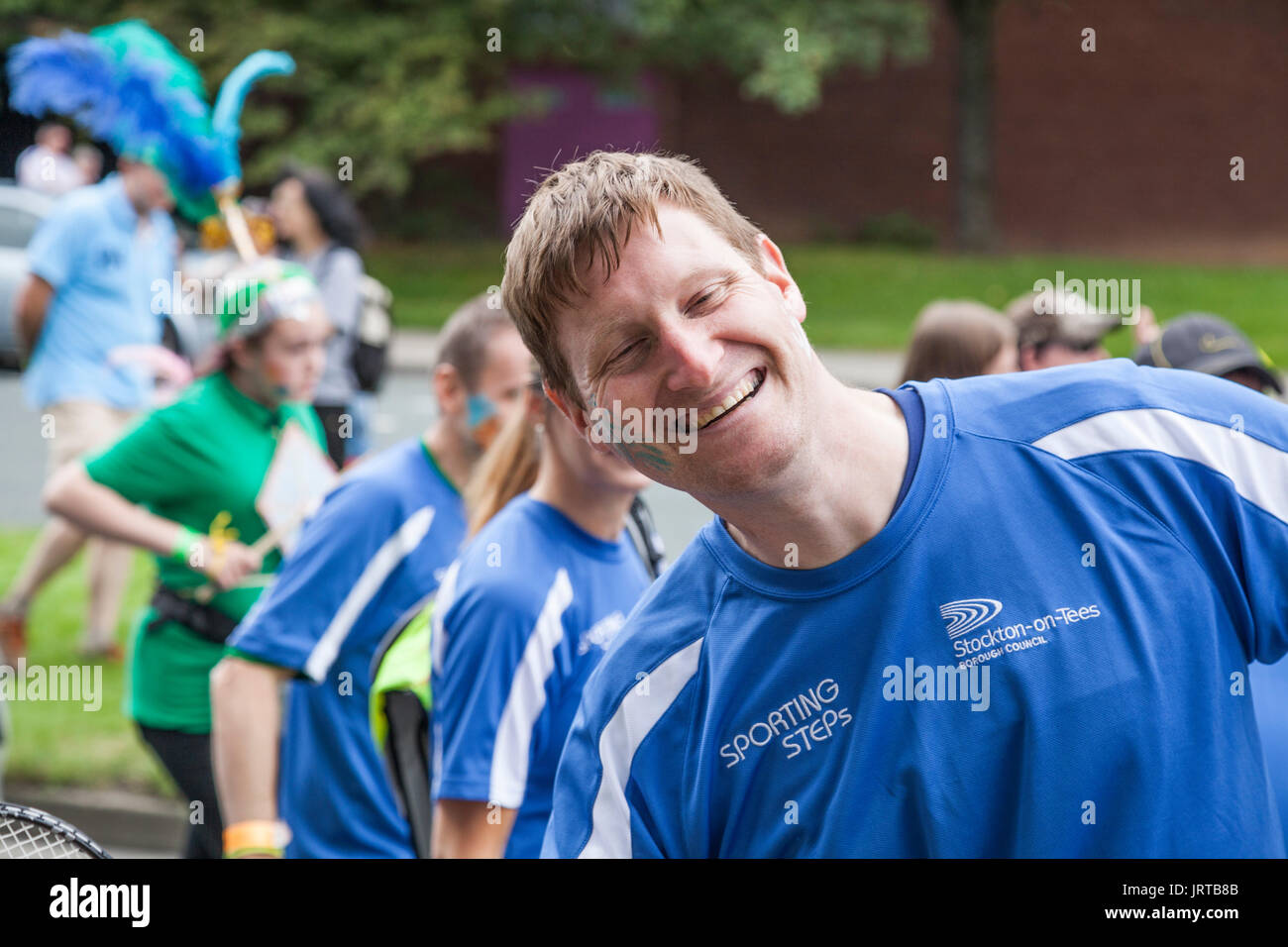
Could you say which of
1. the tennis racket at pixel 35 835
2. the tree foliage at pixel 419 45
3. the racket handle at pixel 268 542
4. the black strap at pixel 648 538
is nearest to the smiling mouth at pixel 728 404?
the tennis racket at pixel 35 835

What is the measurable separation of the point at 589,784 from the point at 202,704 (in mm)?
2568

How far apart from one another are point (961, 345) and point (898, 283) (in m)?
19.4

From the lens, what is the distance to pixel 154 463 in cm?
436

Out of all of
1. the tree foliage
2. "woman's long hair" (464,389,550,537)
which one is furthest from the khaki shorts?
the tree foliage

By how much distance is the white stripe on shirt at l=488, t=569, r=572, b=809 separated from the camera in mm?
2746

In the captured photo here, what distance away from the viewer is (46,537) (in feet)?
23.5

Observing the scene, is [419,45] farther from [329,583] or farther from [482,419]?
[329,583]

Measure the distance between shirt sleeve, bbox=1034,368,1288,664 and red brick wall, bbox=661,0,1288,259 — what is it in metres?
27.5

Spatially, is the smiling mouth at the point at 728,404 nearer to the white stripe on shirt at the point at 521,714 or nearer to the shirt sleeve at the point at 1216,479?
the shirt sleeve at the point at 1216,479

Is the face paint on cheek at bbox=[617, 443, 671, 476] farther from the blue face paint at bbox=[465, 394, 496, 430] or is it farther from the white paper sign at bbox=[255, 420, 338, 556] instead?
the white paper sign at bbox=[255, 420, 338, 556]

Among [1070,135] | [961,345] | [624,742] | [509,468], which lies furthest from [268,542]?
[1070,135]
